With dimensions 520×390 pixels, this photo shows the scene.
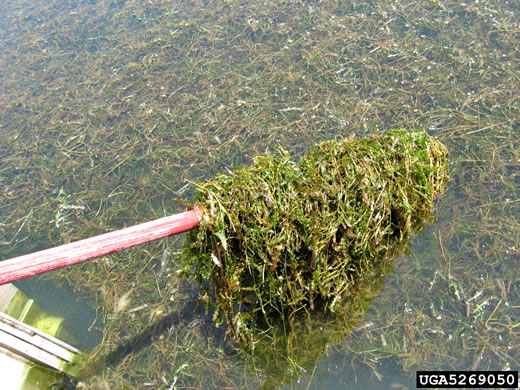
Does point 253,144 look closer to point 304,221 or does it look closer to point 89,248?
point 304,221

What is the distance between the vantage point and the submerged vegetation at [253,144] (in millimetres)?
3279

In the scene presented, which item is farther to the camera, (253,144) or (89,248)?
(253,144)

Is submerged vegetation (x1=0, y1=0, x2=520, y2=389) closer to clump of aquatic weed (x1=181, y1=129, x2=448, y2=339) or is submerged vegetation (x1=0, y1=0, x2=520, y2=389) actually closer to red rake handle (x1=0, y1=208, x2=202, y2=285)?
clump of aquatic weed (x1=181, y1=129, x2=448, y2=339)

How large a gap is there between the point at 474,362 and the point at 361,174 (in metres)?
1.66

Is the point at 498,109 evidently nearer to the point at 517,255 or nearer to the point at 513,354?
the point at 517,255

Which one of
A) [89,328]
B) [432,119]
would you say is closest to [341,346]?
[89,328]

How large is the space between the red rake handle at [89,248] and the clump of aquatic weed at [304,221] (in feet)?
0.57

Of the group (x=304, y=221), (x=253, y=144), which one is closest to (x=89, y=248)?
(x=304, y=221)

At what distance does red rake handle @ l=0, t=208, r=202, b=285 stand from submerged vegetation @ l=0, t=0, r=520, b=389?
260 millimetres

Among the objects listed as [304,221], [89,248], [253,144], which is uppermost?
[89,248]

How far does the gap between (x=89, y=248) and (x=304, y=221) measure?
144cm

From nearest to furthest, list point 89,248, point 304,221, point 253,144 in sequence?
point 89,248, point 304,221, point 253,144

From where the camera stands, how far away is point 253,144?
4660 mm

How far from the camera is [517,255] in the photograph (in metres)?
3.50
